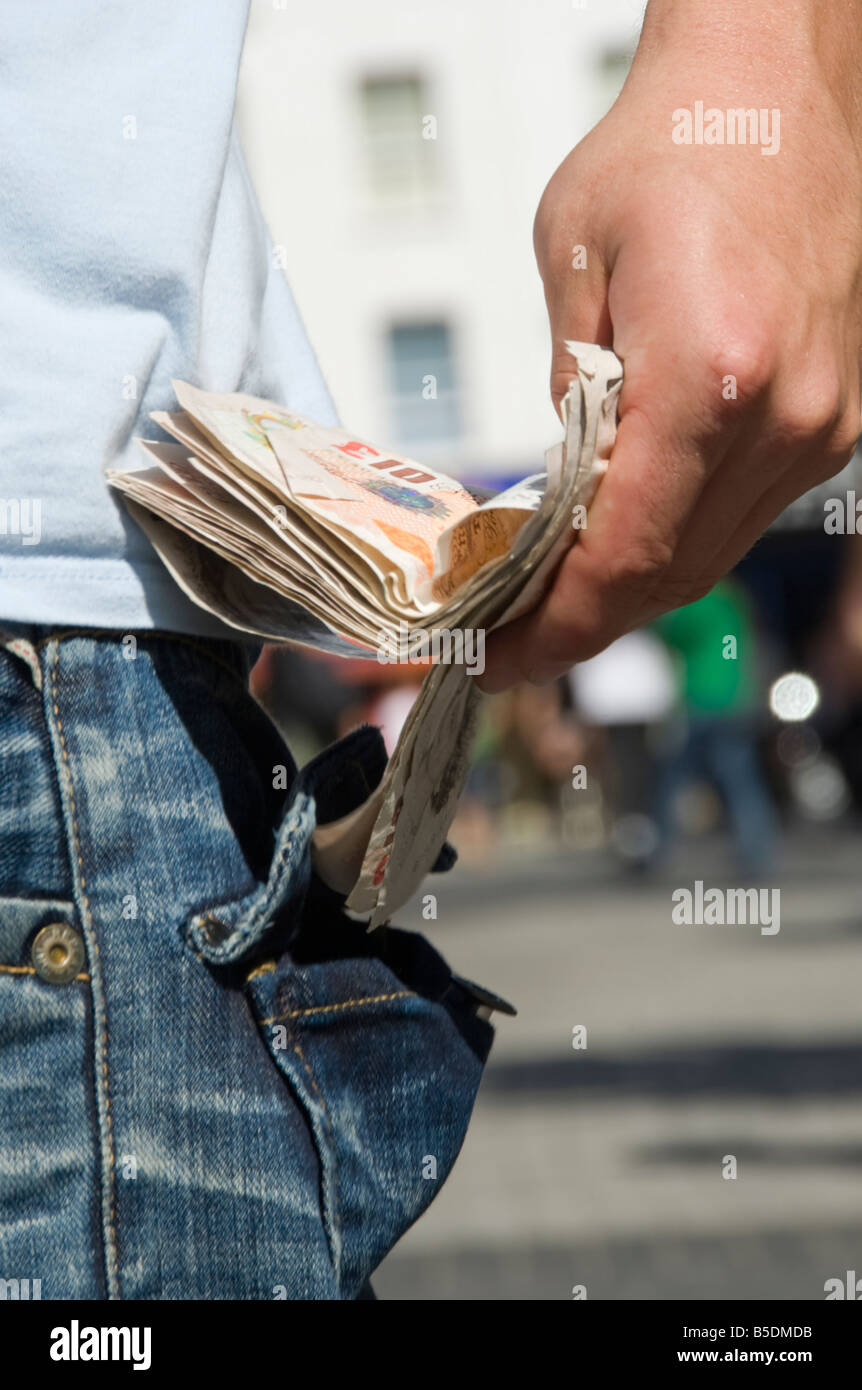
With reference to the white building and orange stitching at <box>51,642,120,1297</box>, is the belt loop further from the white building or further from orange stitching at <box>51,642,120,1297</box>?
the white building

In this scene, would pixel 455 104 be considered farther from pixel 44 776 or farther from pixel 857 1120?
pixel 44 776

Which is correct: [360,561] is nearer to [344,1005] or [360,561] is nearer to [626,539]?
[626,539]

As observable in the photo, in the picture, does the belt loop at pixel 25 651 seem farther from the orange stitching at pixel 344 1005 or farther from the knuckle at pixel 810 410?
the knuckle at pixel 810 410

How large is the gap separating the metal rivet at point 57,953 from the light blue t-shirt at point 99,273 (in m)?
0.22

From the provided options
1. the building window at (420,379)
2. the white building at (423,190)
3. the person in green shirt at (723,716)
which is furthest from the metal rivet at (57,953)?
the building window at (420,379)

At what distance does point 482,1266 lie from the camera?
4219 mm

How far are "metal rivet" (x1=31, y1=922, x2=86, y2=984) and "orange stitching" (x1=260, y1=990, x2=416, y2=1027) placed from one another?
0.15 metres

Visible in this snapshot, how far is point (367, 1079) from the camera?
1403 mm

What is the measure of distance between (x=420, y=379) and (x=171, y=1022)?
19.4 metres

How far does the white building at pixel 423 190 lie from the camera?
20.2 m

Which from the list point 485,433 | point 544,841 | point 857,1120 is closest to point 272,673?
point 544,841

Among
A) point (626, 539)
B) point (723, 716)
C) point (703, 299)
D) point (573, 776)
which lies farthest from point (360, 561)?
point (573, 776)

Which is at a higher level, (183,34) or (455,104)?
(455,104)

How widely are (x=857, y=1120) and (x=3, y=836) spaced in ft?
14.2
